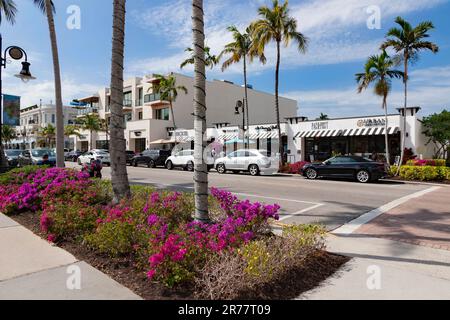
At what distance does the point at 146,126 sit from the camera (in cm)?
4025

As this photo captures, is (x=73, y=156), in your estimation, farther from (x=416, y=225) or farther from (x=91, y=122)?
(x=416, y=225)

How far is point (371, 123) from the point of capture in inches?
934

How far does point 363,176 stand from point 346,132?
932cm

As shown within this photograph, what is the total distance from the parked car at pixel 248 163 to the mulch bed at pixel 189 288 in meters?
15.4

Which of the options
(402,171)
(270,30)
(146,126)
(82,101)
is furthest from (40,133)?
(402,171)

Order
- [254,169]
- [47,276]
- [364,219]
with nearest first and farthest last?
[47,276]
[364,219]
[254,169]

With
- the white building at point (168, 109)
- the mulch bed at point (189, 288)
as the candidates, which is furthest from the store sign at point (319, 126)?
the mulch bed at point (189, 288)

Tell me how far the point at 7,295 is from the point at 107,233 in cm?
136

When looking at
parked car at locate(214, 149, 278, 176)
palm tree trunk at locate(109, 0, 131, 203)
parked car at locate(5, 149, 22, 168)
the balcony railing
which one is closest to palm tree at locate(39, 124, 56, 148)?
the balcony railing

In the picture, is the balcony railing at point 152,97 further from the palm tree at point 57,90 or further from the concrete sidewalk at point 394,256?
the concrete sidewalk at point 394,256

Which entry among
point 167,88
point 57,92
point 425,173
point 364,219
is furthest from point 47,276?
point 167,88

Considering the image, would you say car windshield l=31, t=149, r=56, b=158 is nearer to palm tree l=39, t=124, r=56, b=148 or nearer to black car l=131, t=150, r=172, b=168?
black car l=131, t=150, r=172, b=168

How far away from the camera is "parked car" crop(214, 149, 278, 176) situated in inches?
800

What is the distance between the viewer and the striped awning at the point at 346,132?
23031mm
